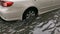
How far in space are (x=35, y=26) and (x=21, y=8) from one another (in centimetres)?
85

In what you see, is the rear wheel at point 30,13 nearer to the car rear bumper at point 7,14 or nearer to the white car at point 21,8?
the white car at point 21,8

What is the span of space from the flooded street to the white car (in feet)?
0.88

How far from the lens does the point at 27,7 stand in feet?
17.2

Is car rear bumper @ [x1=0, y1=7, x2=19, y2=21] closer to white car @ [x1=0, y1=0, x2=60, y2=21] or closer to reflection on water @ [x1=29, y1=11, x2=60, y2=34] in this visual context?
white car @ [x1=0, y1=0, x2=60, y2=21]

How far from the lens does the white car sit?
4.91 metres

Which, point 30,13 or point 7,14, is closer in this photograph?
point 7,14

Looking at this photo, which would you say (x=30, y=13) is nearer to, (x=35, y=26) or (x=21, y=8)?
(x=21, y=8)

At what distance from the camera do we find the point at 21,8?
509cm

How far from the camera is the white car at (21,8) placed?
16.1 ft

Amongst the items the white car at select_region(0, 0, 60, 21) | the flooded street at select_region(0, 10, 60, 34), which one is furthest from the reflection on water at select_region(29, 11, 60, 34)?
the white car at select_region(0, 0, 60, 21)

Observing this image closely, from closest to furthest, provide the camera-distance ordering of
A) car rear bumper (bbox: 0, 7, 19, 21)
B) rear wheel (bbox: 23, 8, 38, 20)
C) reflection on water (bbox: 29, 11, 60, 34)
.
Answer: reflection on water (bbox: 29, 11, 60, 34) → car rear bumper (bbox: 0, 7, 19, 21) → rear wheel (bbox: 23, 8, 38, 20)

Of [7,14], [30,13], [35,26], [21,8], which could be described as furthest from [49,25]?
[7,14]

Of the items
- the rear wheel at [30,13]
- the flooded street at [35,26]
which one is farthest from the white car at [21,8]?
the flooded street at [35,26]

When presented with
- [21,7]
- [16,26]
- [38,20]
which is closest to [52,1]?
[38,20]
